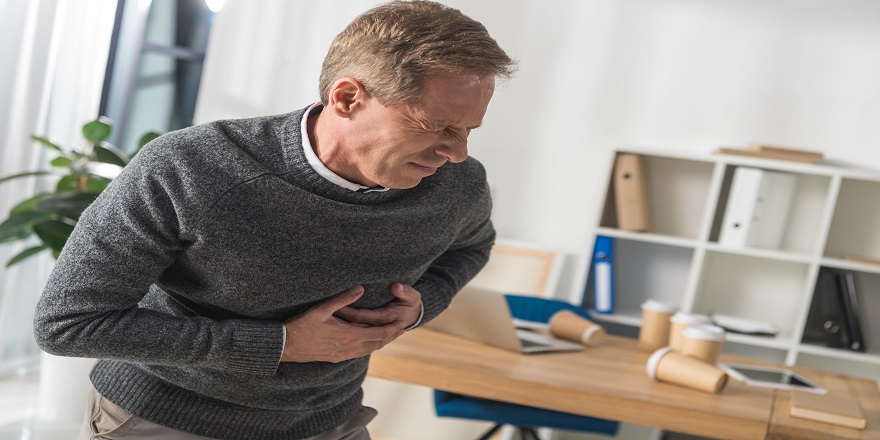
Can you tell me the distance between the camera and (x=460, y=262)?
5.85ft

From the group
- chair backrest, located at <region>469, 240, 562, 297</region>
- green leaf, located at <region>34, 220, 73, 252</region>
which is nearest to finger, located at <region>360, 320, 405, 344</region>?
green leaf, located at <region>34, 220, 73, 252</region>

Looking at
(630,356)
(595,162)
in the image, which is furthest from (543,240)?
(630,356)

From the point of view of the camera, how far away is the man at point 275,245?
1.22 meters

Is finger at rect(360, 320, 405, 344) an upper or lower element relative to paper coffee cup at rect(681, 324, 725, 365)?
upper

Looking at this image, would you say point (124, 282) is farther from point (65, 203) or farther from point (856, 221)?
point (856, 221)

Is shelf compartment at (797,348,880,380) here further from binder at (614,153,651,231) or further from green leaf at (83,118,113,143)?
green leaf at (83,118,113,143)

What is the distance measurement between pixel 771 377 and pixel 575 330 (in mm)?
538

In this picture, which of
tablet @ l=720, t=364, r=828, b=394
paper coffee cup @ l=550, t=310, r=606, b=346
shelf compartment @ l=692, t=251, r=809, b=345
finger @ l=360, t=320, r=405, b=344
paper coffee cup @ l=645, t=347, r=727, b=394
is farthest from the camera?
shelf compartment @ l=692, t=251, r=809, b=345

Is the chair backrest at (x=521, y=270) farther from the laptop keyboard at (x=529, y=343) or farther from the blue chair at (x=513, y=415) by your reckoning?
the laptop keyboard at (x=529, y=343)

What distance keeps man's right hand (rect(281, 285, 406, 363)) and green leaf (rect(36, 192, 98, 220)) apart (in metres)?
1.86

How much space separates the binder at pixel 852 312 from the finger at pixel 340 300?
8.72ft

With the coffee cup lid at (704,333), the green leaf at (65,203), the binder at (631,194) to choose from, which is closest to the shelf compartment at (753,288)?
the binder at (631,194)

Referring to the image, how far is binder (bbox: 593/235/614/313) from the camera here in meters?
3.67

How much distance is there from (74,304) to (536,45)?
305cm
